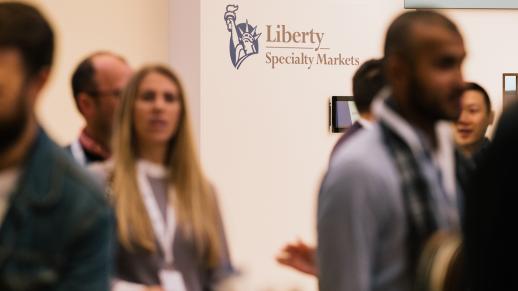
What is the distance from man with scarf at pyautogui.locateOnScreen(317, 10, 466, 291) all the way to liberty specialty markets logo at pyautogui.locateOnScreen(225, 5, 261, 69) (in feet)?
14.2

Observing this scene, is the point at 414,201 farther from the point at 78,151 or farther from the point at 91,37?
the point at 91,37

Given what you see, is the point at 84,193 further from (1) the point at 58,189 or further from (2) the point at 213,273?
(2) the point at 213,273

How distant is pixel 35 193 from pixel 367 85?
7.87 ft

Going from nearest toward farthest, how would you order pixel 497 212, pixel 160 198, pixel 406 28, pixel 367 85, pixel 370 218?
pixel 497 212 → pixel 370 218 → pixel 406 28 → pixel 160 198 → pixel 367 85

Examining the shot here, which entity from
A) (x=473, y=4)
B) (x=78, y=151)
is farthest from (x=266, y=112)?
(x=78, y=151)

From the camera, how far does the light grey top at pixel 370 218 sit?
2.62m

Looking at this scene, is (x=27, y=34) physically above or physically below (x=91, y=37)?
below

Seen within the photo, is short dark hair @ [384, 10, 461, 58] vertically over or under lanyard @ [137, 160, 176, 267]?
over

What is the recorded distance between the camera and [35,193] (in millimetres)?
1957

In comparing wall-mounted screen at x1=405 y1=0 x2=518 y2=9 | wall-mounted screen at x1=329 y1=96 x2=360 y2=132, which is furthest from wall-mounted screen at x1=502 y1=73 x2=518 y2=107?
wall-mounted screen at x1=329 y1=96 x2=360 y2=132

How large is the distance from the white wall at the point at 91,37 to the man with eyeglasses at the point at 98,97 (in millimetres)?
3362

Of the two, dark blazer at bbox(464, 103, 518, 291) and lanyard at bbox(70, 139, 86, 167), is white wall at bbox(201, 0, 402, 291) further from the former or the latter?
dark blazer at bbox(464, 103, 518, 291)

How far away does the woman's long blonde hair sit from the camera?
10.4 ft

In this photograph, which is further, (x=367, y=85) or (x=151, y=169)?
(x=367, y=85)
